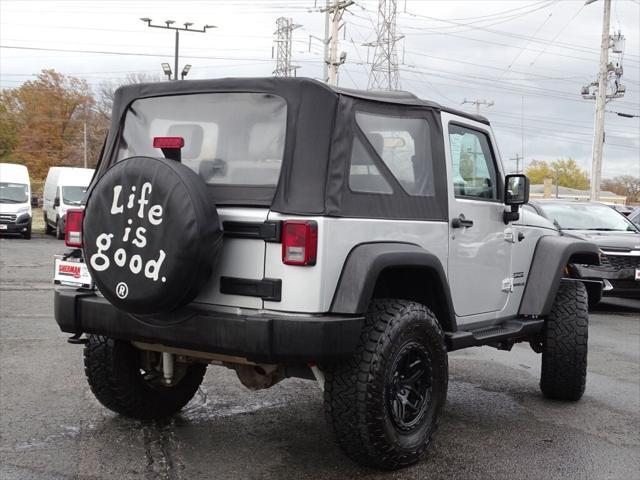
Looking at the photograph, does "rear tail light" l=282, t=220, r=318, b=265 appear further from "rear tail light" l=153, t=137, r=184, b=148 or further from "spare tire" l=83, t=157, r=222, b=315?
"rear tail light" l=153, t=137, r=184, b=148

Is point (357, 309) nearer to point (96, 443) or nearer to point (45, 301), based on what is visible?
point (96, 443)

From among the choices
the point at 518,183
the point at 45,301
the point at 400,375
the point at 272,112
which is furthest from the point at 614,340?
the point at 45,301

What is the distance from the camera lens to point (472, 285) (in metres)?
5.02

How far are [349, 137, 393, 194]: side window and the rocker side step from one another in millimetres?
1040

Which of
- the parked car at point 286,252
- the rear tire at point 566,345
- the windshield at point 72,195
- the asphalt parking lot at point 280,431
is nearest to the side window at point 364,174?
the parked car at point 286,252

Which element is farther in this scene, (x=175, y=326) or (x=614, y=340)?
(x=614, y=340)

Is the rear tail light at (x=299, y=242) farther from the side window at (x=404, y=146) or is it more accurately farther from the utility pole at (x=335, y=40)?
the utility pole at (x=335, y=40)

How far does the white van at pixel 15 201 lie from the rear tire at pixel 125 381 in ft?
63.6

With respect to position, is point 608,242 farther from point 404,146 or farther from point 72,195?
point 72,195

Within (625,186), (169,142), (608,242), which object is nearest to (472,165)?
(169,142)

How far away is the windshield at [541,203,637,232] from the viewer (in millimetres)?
12289

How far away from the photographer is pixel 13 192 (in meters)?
23.7

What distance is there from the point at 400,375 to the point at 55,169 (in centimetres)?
2527

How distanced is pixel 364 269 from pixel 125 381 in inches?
73.0
